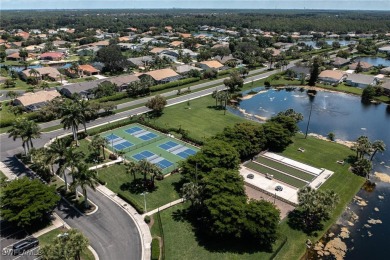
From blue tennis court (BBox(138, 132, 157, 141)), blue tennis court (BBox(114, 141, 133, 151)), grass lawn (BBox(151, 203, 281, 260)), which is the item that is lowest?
grass lawn (BBox(151, 203, 281, 260))

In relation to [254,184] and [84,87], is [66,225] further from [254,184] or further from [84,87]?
[84,87]

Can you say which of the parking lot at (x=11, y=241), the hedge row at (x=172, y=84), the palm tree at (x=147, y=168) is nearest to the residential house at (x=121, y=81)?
the hedge row at (x=172, y=84)

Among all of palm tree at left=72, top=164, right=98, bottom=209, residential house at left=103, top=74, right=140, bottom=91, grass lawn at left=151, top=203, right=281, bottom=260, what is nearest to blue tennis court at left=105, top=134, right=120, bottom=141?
palm tree at left=72, top=164, right=98, bottom=209

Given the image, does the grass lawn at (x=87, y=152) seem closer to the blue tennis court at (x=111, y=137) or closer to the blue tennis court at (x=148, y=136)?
the blue tennis court at (x=111, y=137)

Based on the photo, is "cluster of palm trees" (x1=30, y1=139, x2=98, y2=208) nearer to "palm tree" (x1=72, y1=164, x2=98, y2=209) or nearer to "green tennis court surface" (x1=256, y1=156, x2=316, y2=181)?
"palm tree" (x1=72, y1=164, x2=98, y2=209)

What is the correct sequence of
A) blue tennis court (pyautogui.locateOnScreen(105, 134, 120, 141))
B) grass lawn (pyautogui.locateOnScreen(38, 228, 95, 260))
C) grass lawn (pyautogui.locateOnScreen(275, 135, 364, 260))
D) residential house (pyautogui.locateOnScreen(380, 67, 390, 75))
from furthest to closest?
residential house (pyautogui.locateOnScreen(380, 67, 390, 75)), blue tennis court (pyautogui.locateOnScreen(105, 134, 120, 141)), grass lawn (pyautogui.locateOnScreen(275, 135, 364, 260)), grass lawn (pyautogui.locateOnScreen(38, 228, 95, 260))

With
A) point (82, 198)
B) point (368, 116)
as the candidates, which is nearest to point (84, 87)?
point (82, 198)

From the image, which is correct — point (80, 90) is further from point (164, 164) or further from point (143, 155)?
point (164, 164)
